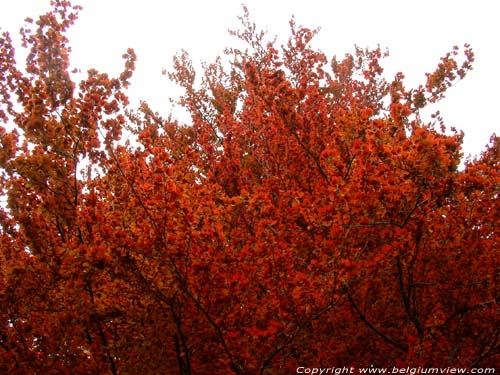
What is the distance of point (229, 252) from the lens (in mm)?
3889

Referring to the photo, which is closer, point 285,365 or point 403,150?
point 403,150

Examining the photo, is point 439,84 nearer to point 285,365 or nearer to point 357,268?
point 357,268

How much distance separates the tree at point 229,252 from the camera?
361 cm

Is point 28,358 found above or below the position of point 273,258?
below

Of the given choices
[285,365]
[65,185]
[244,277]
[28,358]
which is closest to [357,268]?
[244,277]

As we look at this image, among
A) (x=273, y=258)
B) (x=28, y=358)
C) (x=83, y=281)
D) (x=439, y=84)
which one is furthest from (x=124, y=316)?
(x=439, y=84)

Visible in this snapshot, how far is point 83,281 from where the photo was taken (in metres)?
3.79

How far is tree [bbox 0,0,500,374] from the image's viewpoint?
3607 mm

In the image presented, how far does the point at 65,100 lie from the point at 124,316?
6.77 feet

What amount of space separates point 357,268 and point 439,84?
3064mm

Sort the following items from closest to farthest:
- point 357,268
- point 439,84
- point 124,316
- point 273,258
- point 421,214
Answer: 1. point 357,268
2. point 273,258
3. point 421,214
4. point 124,316
5. point 439,84

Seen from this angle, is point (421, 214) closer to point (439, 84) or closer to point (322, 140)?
point (322, 140)

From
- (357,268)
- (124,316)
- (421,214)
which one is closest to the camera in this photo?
(357,268)

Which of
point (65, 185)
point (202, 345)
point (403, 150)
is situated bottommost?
point (202, 345)
